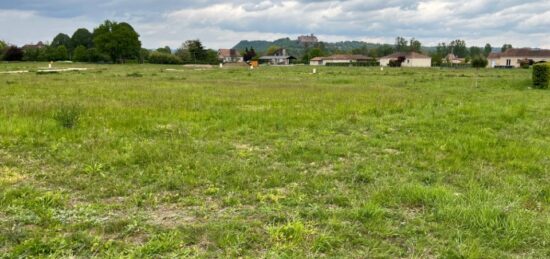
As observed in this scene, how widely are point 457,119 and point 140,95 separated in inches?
446

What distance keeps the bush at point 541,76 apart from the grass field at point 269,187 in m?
15.1

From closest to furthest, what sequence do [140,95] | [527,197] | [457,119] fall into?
[527,197], [457,119], [140,95]

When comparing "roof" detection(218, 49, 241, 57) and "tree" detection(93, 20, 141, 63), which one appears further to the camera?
"roof" detection(218, 49, 241, 57)

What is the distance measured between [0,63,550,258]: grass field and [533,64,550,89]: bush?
49.5 feet

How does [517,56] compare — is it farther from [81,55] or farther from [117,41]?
[81,55]

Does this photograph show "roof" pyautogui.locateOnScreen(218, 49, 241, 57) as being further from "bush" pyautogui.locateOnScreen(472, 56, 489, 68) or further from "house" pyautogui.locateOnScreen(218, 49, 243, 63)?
"bush" pyautogui.locateOnScreen(472, 56, 489, 68)

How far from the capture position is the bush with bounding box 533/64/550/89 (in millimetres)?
23188

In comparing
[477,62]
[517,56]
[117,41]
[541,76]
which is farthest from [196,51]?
[541,76]

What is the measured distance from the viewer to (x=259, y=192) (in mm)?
5355

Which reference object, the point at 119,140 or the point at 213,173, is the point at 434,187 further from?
the point at 119,140

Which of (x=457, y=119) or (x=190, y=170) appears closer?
(x=190, y=170)

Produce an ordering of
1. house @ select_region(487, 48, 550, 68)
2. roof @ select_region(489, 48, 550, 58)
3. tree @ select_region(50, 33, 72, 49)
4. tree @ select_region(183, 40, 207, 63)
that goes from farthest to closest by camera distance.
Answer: tree @ select_region(50, 33, 72, 49) → roof @ select_region(489, 48, 550, 58) → house @ select_region(487, 48, 550, 68) → tree @ select_region(183, 40, 207, 63)

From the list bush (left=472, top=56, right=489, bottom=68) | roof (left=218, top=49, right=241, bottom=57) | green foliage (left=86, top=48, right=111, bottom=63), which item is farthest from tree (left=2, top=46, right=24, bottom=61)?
bush (left=472, top=56, right=489, bottom=68)

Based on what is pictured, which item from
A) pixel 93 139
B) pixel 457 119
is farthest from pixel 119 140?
pixel 457 119
